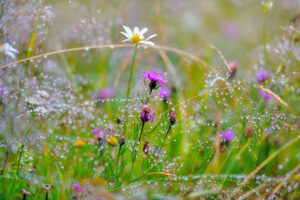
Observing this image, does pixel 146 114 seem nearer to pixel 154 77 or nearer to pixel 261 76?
pixel 154 77

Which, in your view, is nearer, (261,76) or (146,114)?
(146,114)

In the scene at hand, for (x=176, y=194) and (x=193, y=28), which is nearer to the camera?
(x=176, y=194)

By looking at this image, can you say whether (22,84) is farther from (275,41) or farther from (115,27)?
(275,41)

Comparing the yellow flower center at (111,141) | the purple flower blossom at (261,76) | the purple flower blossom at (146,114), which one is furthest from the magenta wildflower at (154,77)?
the purple flower blossom at (261,76)

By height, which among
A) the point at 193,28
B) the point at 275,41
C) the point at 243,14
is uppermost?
the point at 243,14

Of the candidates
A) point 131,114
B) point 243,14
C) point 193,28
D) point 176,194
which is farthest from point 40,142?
point 243,14

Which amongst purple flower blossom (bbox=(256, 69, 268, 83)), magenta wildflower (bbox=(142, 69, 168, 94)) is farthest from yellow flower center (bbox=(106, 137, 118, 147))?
purple flower blossom (bbox=(256, 69, 268, 83))

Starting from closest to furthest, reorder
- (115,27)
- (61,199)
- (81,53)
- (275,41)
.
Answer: (61,199), (275,41), (81,53), (115,27)

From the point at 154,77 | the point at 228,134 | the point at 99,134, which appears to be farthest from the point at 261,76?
the point at 99,134

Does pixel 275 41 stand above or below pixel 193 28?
below

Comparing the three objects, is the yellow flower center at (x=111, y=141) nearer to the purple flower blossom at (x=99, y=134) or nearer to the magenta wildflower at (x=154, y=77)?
the purple flower blossom at (x=99, y=134)

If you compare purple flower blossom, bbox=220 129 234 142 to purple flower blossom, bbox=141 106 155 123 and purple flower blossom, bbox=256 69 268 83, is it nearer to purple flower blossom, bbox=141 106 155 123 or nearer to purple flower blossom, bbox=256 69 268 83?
purple flower blossom, bbox=141 106 155 123
